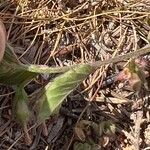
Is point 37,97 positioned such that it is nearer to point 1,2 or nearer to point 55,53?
point 55,53

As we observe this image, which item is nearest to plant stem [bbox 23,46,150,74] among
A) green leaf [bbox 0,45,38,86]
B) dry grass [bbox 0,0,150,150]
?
green leaf [bbox 0,45,38,86]

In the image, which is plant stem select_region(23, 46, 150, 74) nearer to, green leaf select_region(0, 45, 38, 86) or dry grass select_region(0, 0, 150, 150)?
green leaf select_region(0, 45, 38, 86)

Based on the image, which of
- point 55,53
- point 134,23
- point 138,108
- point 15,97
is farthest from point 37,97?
point 134,23

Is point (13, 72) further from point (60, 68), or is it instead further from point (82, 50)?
point (82, 50)

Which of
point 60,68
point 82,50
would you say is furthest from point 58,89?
point 82,50

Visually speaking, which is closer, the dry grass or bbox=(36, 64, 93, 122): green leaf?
bbox=(36, 64, 93, 122): green leaf

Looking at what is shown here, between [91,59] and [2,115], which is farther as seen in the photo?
[91,59]

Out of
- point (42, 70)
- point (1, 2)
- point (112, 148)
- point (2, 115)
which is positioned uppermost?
point (1, 2)
